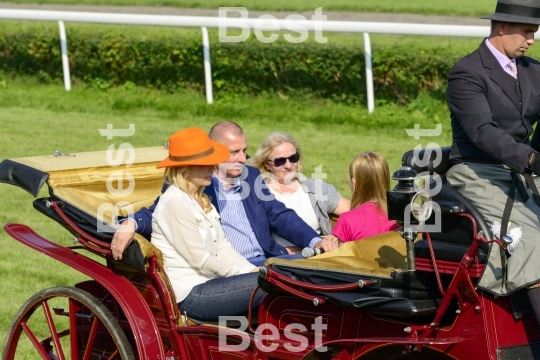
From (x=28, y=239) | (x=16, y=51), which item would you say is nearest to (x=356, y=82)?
(x=16, y=51)

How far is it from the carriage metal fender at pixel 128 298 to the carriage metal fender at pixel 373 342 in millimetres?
761

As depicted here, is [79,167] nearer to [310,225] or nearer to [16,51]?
[310,225]

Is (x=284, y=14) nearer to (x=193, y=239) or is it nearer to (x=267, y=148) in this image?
(x=267, y=148)

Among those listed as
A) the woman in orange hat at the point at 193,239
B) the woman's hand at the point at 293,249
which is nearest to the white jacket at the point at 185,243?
the woman in orange hat at the point at 193,239

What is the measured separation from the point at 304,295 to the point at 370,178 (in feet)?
3.61

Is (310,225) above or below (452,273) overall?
below

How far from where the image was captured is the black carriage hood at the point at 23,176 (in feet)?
16.2

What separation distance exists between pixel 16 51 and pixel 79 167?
9.79 m

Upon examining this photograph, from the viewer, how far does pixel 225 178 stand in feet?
17.6

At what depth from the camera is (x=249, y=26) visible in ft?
40.6

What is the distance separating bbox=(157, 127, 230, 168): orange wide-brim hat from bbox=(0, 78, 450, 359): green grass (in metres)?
4.34

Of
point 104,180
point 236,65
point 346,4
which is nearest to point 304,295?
point 104,180

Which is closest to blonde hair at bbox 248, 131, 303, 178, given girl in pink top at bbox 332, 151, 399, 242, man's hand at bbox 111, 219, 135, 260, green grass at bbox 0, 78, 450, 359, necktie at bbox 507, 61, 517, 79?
girl in pink top at bbox 332, 151, 399, 242

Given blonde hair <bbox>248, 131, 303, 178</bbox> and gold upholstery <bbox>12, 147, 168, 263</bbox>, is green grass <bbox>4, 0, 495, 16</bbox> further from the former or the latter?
gold upholstery <bbox>12, 147, 168, 263</bbox>
